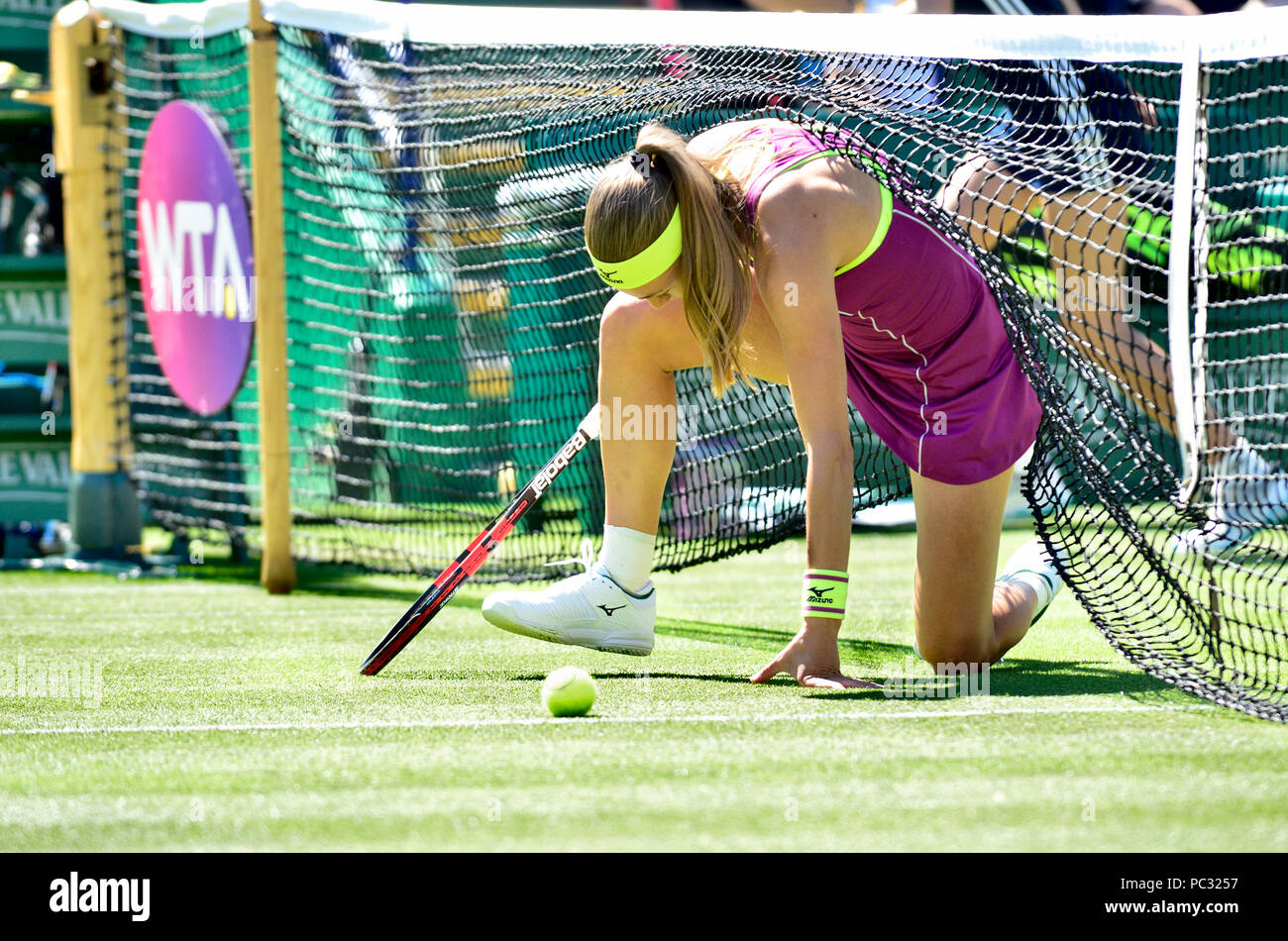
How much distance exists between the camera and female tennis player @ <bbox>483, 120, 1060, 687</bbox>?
9.75 feet

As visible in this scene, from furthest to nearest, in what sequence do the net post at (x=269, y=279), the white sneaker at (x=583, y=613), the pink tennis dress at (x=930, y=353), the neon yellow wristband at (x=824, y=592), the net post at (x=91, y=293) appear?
the net post at (x=91, y=293), the net post at (x=269, y=279), the white sneaker at (x=583, y=613), the pink tennis dress at (x=930, y=353), the neon yellow wristband at (x=824, y=592)

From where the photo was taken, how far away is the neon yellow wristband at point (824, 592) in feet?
9.61

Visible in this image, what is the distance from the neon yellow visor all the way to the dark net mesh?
51 centimetres

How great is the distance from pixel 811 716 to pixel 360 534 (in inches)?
148

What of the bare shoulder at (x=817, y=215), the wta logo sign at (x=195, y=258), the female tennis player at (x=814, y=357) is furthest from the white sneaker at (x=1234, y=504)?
the wta logo sign at (x=195, y=258)

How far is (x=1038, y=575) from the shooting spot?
3.67 m

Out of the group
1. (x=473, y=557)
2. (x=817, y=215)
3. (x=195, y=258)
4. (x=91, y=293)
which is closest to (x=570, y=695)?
(x=473, y=557)

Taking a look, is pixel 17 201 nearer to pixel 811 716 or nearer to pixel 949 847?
pixel 811 716

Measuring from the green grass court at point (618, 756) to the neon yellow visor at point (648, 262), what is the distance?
2.72 feet


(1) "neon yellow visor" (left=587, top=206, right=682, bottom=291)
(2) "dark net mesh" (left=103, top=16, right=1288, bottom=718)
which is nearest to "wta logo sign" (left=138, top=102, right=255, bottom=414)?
(2) "dark net mesh" (left=103, top=16, right=1288, bottom=718)

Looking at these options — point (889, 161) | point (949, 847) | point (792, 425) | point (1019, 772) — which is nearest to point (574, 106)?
point (792, 425)

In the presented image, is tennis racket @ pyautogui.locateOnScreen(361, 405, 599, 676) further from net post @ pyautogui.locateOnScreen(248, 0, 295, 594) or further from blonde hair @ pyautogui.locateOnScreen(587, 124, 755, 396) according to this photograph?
net post @ pyautogui.locateOnScreen(248, 0, 295, 594)

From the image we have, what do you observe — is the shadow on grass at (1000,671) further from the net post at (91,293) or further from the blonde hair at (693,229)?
the net post at (91,293)

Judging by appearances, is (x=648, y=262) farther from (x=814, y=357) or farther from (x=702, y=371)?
(x=702, y=371)
